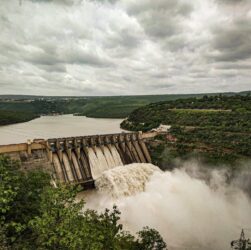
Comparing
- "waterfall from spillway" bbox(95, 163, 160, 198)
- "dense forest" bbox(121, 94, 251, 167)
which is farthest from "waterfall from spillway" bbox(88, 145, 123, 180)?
"dense forest" bbox(121, 94, 251, 167)

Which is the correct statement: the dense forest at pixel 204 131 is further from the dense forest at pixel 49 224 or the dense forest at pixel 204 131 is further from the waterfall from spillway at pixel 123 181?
the dense forest at pixel 49 224

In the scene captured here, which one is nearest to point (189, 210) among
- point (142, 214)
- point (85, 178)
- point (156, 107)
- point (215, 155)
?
point (142, 214)

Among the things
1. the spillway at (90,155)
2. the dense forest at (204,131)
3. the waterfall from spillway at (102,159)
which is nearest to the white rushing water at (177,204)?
the waterfall from spillway at (102,159)

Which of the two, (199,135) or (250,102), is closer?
(199,135)

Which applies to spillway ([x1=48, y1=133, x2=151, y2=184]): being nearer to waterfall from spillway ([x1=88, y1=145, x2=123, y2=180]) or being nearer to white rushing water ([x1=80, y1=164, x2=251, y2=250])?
waterfall from spillway ([x1=88, y1=145, x2=123, y2=180])

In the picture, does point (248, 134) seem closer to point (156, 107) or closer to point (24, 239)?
point (156, 107)

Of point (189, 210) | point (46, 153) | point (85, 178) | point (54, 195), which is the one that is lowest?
point (189, 210)

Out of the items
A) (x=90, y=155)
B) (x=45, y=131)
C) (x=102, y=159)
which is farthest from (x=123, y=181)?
(x=45, y=131)
